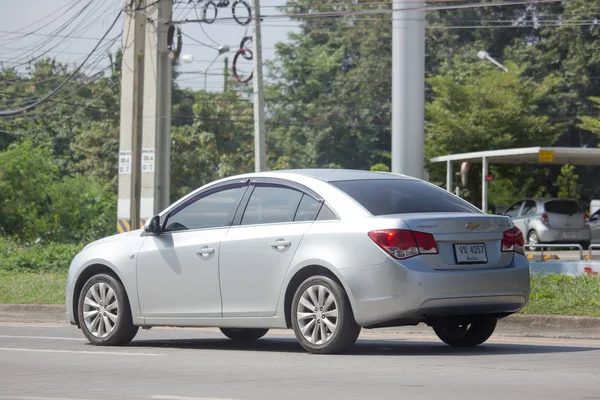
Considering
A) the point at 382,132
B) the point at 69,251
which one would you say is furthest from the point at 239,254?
the point at 382,132

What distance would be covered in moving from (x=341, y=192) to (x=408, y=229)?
2.76ft

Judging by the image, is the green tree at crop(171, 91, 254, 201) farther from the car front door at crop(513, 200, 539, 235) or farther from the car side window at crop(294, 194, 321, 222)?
the car side window at crop(294, 194, 321, 222)

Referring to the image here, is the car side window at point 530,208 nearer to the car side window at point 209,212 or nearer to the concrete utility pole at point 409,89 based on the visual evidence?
the concrete utility pole at point 409,89

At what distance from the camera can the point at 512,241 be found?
31.4 ft

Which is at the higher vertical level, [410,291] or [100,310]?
[410,291]

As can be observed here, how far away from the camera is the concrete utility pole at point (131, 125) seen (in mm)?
21594

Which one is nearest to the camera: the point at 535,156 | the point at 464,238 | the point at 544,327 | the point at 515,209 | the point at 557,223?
the point at 464,238

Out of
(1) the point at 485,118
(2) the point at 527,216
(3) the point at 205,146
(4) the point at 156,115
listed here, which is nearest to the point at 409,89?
(4) the point at 156,115

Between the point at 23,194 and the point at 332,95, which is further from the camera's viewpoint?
the point at 332,95

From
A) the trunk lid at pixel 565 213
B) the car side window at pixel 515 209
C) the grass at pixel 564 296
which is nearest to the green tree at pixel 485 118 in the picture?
the car side window at pixel 515 209

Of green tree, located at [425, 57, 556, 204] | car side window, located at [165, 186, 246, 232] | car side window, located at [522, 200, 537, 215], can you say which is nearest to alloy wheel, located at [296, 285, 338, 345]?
car side window, located at [165, 186, 246, 232]

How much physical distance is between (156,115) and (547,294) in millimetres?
10061

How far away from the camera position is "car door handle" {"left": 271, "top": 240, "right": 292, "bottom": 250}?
9.54 meters

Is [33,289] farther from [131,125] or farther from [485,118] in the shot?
[485,118]
